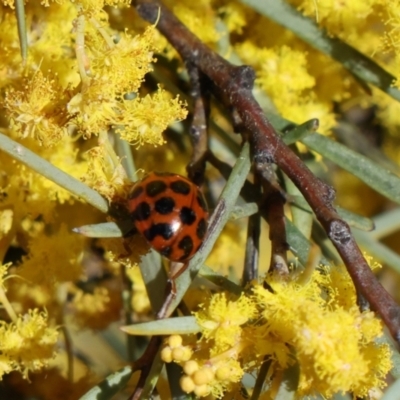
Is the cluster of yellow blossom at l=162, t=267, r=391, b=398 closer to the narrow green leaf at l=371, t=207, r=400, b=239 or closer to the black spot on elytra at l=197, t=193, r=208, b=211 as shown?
the black spot on elytra at l=197, t=193, r=208, b=211

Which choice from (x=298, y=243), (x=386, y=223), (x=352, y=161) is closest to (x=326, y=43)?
(x=352, y=161)

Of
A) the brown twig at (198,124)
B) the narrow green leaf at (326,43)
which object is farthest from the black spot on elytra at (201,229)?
the narrow green leaf at (326,43)

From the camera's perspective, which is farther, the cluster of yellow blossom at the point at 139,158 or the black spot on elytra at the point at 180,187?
the black spot on elytra at the point at 180,187

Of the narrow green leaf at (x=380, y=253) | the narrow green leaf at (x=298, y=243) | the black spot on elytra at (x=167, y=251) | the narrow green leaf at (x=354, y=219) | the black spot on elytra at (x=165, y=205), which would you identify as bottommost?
the narrow green leaf at (x=380, y=253)

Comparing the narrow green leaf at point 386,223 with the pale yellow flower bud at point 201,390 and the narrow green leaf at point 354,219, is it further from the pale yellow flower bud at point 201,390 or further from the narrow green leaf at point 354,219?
the pale yellow flower bud at point 201,390

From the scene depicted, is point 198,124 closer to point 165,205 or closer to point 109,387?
point 165,205

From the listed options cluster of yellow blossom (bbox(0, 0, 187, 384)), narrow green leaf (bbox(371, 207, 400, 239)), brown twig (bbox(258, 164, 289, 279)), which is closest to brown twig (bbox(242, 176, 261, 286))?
brown twig (bbox(258, 164, 289, 279))
